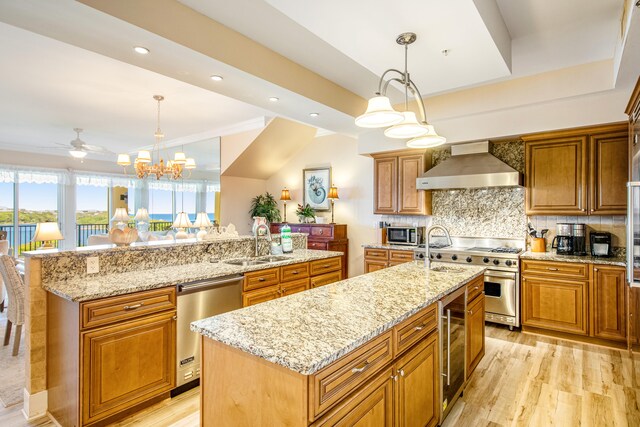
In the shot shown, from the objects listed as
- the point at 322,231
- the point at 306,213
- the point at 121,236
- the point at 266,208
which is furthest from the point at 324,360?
the point at 266,208

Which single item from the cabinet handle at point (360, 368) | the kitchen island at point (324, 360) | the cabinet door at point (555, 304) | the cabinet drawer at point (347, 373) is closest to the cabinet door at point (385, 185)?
the cabinet door at point (555, 304)

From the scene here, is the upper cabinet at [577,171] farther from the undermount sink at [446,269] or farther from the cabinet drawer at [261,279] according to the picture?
the cabinet drawer at [261,279]

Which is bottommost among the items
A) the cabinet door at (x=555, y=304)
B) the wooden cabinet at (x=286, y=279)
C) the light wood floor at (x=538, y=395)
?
→ the light wood floor at (x=538, y=395)

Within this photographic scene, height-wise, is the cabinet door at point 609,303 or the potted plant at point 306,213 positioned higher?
the potted plant at point 306,213

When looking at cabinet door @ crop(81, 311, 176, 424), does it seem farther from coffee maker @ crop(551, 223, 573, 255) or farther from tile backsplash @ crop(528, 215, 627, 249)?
tile backsplash @ crop(528, 215, 627, 249)

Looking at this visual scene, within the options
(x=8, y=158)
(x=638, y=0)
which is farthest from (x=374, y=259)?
(x=8, y=158)

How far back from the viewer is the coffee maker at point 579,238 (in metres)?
3.91

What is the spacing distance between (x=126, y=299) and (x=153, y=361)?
505 mm

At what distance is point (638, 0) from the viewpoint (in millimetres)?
1873

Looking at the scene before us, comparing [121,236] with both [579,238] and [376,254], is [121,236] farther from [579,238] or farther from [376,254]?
[579,238]

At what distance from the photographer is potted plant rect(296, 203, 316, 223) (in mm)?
6545

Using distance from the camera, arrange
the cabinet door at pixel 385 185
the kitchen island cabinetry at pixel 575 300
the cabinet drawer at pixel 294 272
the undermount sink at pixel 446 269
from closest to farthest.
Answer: the undermount sink at pixel 446 269, the cabinet drawer at pixel 294 272, the kitchen island cabinetry at pixel 575 300, the cabinet door at pixel 385 185

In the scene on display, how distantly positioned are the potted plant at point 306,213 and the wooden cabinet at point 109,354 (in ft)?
13.8

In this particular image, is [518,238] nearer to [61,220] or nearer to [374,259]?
[374,259]
